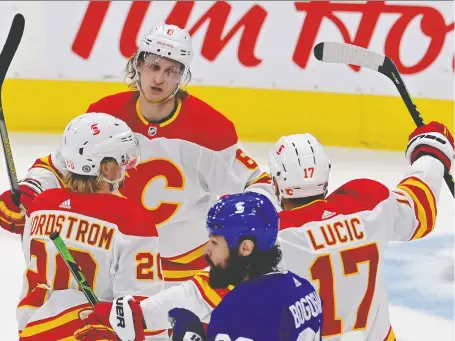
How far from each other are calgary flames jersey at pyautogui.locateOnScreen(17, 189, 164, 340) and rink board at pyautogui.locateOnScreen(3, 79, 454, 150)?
4194mm

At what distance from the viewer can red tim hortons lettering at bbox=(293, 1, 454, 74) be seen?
20.9 feet

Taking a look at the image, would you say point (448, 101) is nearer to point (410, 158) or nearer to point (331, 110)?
point (331, 110)

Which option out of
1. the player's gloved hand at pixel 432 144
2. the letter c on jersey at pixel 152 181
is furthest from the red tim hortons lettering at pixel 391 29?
the player's gloved hand at pixel 432 144

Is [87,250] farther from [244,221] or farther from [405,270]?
[405,270]

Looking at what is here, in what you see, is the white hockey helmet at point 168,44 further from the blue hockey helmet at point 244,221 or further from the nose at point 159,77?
the blue hockey helmet at point 244,221

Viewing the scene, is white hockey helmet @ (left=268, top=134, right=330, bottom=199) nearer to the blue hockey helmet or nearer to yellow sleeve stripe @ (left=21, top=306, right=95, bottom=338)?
the blue hockey helmet

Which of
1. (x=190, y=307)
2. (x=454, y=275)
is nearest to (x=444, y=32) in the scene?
(x=454, y=275)

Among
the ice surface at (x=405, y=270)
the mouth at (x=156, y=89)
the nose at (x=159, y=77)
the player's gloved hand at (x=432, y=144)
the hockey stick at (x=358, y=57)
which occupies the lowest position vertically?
the ice surface at (x=405, y=270)

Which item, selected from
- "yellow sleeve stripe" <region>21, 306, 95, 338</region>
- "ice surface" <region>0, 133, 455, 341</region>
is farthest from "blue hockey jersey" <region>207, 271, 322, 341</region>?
"ice surface" <region>0, 133, 455, 341</region>

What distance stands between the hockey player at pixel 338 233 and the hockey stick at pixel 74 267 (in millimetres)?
215

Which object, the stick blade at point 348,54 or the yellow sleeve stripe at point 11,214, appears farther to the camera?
the stick blade at point 348,54

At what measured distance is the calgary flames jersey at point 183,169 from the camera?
131 inches

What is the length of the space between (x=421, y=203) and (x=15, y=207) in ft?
3.59

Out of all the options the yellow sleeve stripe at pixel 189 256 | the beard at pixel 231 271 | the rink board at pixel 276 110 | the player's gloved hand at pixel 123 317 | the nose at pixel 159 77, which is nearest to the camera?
the beard at pixel 231 271
